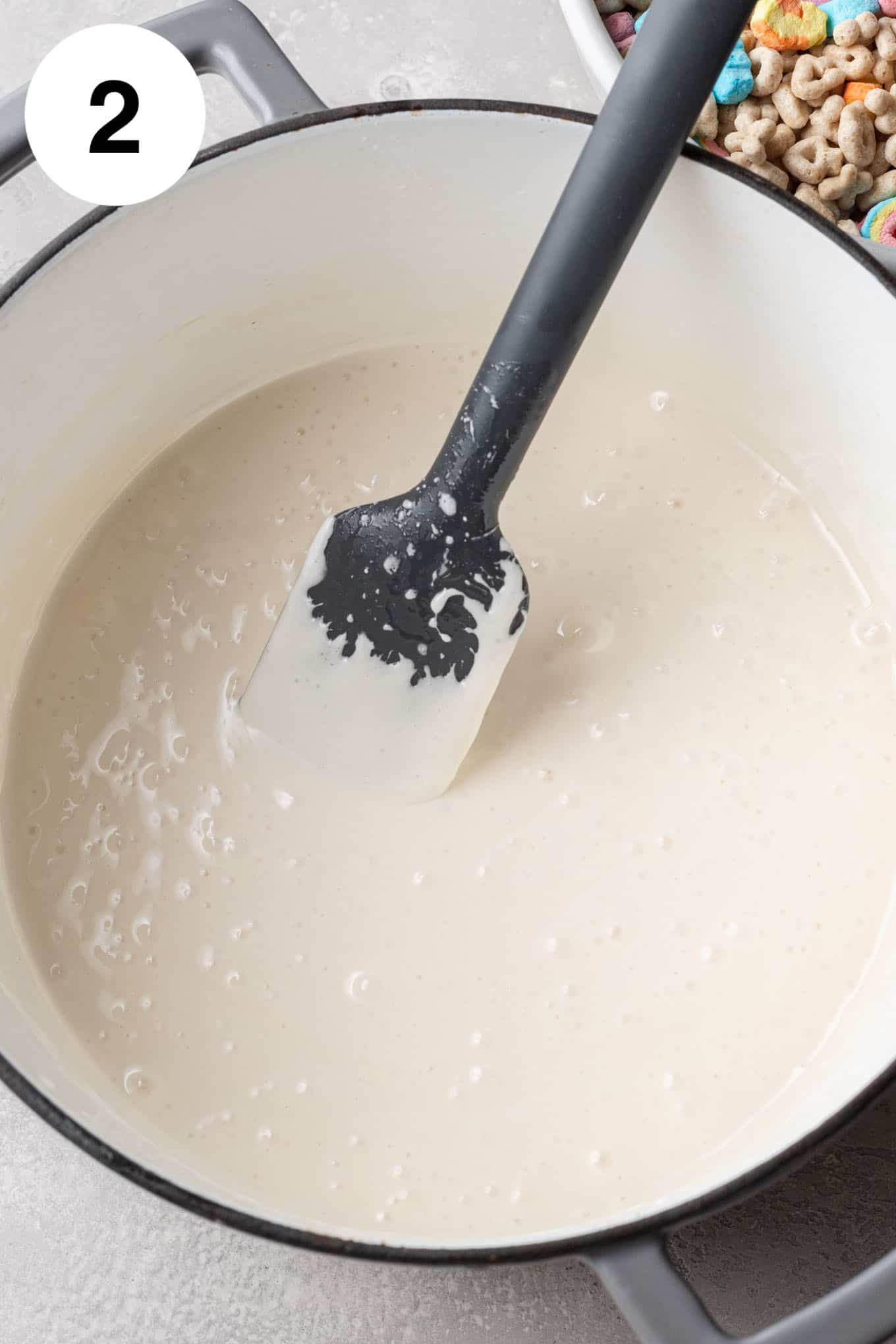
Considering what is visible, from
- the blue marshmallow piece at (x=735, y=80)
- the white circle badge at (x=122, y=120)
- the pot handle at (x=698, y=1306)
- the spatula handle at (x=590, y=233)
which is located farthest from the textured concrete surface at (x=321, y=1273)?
the blue marshmallow piece at (x=735, y=80)

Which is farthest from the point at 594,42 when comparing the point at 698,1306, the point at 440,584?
the point at 698,1306

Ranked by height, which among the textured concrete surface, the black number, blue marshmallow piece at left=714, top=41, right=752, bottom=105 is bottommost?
the textured concrete surface

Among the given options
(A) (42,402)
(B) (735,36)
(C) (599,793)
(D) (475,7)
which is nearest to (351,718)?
(C) (599,793)

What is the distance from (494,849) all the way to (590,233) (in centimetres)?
39

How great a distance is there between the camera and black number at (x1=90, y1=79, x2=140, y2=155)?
85cm

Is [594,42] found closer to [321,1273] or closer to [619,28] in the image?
[619,28]

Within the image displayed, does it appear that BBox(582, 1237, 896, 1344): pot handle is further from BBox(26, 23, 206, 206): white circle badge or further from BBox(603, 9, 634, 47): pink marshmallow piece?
BBox(603, 9, 634, 47): pink marshmallow piece

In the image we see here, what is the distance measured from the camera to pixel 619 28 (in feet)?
3.28

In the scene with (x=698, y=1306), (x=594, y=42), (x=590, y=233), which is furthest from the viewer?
(x=594, y=42)

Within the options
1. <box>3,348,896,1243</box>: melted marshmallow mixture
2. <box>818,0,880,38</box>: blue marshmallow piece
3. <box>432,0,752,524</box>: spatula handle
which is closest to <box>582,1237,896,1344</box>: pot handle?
<box>3,348,896,1243</box>: melted marshmallow mixture

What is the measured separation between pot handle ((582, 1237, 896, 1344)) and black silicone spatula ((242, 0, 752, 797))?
0.34 m

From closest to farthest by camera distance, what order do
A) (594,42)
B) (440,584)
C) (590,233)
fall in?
1. (590,233)
2. (440,584)
3. (594,42)

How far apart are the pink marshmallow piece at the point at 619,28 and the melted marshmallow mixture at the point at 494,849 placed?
0.28 meters

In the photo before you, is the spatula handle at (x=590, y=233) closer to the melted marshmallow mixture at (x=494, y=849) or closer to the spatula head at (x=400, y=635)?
the spatula head at (x=400, y=635)
